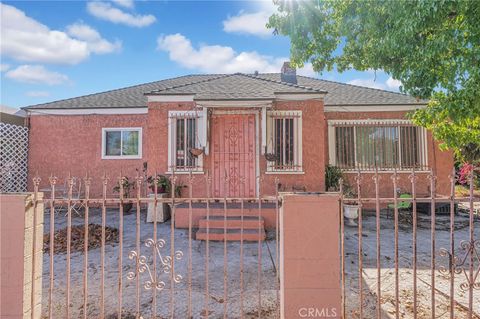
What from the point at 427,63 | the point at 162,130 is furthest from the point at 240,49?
the point at 427,63

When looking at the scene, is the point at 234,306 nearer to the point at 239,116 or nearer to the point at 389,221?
the point at 239,116

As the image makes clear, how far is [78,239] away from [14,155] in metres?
6.98

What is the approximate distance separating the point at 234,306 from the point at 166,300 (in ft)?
3.08

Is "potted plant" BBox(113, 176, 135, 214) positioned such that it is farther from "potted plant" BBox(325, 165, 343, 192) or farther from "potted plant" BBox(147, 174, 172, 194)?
"potted plant" BBox(325, 165, 343, 192)

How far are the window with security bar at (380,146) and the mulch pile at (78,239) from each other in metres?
8.03

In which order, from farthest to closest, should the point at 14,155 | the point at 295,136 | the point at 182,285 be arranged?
the point at 14,155 < the point at 295,136 < the point at 182,285

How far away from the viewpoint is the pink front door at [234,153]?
9.16 m

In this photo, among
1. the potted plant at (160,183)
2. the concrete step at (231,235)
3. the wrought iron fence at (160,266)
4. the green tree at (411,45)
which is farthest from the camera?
the potted plant at (160,183)

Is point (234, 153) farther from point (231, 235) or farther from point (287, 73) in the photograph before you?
point (287, 73)

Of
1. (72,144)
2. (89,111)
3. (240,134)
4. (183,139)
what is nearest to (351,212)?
(240,134)

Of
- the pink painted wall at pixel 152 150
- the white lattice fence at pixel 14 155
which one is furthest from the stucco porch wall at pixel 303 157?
the white lattice fence at pixel 14 155

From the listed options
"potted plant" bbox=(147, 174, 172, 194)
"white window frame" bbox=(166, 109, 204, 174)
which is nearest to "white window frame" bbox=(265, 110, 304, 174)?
"white window frame" bbox=(166, 109, 204, 174)

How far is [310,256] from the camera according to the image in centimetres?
287

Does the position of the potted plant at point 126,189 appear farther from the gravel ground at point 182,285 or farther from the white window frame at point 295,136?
the white window frame at point 295,136
